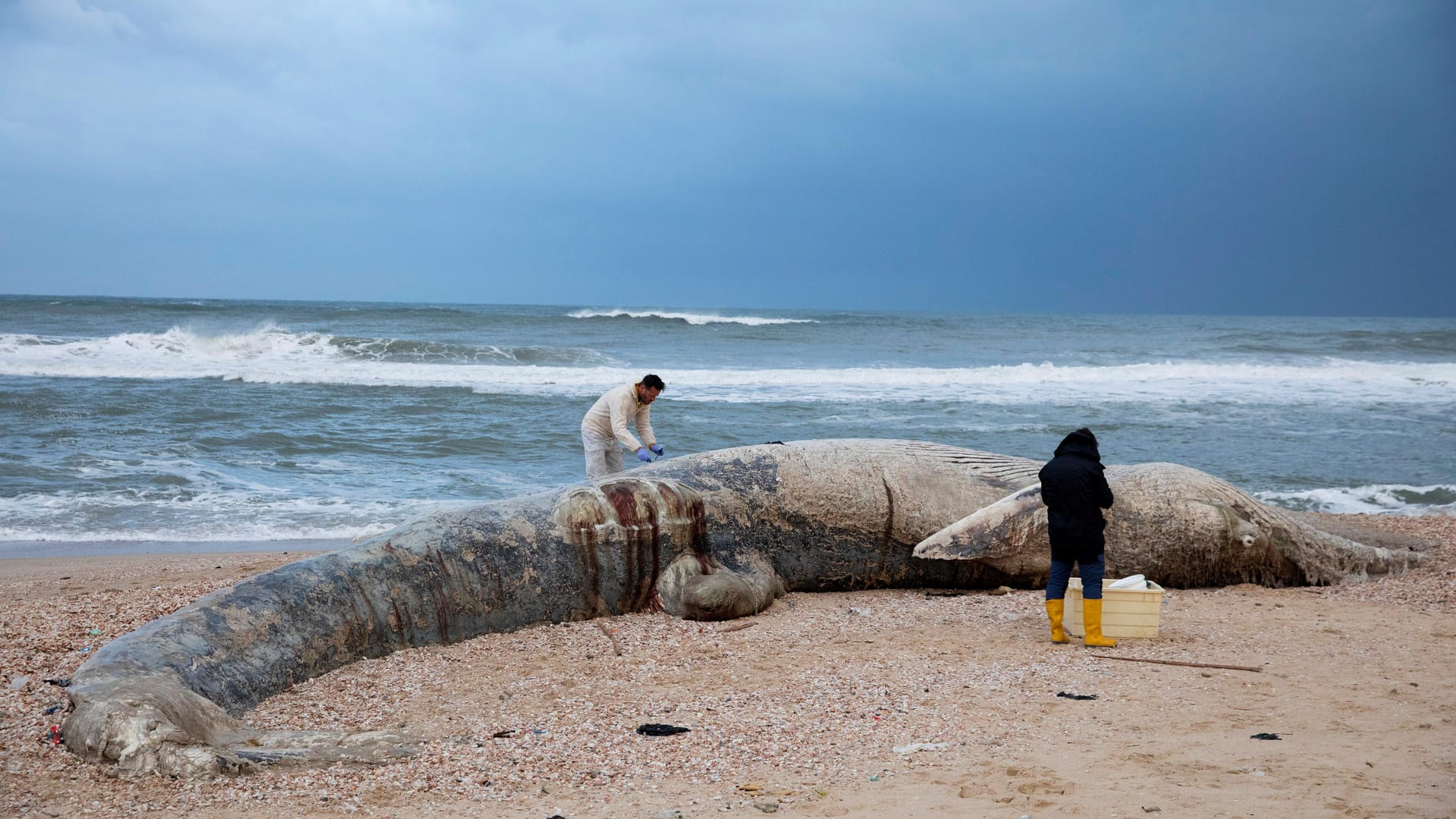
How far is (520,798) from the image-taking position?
14.3 ft

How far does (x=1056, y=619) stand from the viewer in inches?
275

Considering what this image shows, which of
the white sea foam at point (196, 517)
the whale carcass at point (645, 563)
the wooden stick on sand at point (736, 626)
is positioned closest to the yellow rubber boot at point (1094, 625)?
the whale carcass at point (645, 563)

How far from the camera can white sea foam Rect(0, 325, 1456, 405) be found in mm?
24906

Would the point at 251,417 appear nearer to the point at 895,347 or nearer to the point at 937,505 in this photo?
the point at 937,505

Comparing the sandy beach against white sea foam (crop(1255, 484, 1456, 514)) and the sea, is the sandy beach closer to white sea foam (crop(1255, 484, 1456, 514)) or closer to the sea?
the sea

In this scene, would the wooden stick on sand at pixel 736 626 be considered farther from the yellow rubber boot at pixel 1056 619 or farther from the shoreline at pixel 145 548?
the shoreline at pixel 145 548

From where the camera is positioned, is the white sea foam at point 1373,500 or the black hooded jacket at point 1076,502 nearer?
the black hooded jacket at point 1076,502

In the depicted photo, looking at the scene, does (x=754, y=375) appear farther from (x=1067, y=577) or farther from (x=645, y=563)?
(x=1067, y=577)

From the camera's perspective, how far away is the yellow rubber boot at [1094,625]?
6.85 m

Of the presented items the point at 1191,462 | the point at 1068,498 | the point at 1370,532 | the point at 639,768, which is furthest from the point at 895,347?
the point at 639,768

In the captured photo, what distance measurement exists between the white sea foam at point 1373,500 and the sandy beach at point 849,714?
4043 millimetres

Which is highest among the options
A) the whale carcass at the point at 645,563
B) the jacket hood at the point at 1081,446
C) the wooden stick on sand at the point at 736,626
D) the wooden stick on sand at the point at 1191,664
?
the jacket hood at the point at 1081,446

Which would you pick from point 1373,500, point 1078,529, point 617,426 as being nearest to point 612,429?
point 617,426

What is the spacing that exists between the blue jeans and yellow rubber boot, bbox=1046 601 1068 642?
1.4 inches
